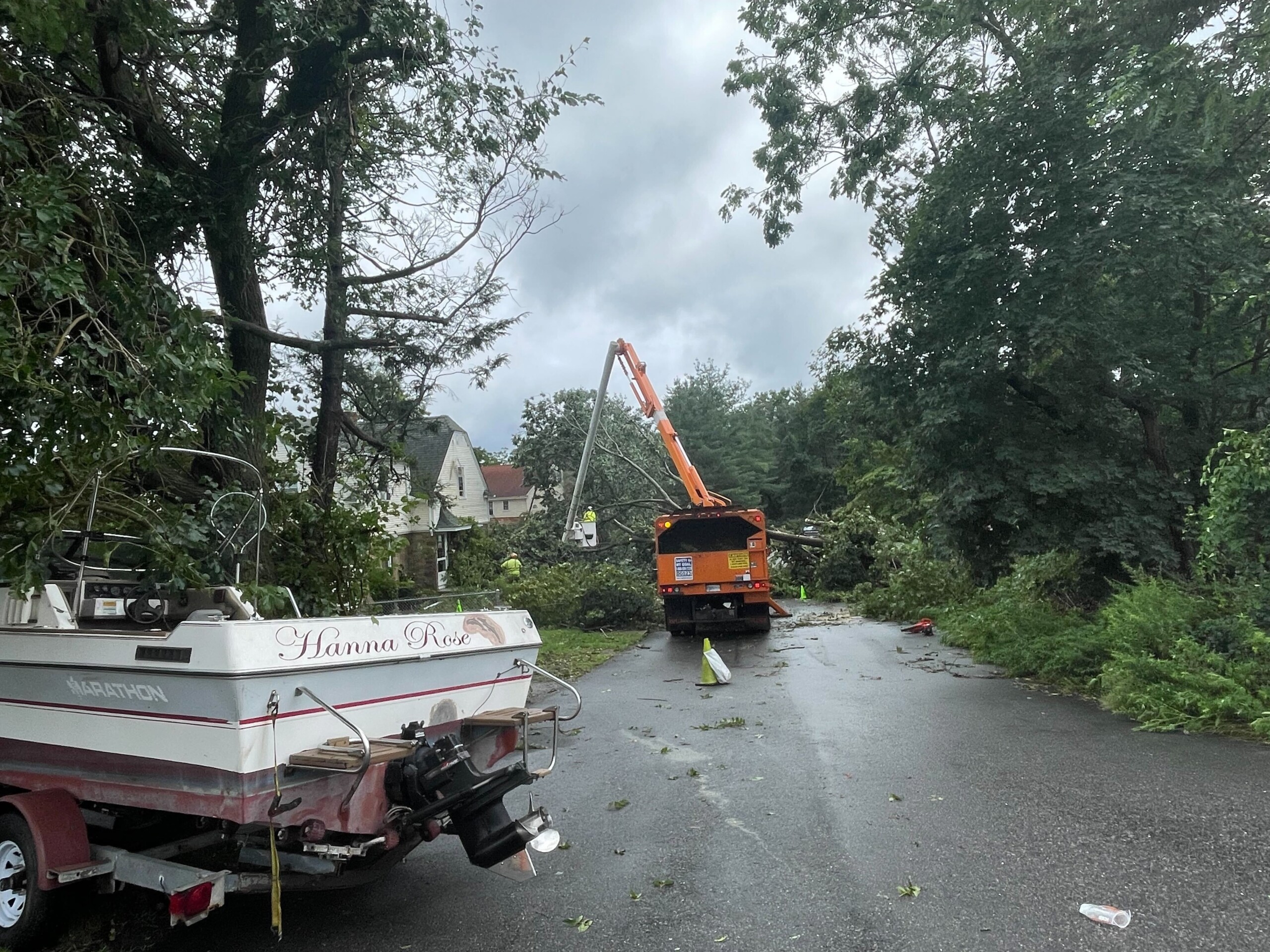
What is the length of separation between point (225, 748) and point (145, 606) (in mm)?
1485

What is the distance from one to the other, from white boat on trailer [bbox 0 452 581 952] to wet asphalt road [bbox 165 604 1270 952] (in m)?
0.43

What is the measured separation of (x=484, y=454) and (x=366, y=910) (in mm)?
62613

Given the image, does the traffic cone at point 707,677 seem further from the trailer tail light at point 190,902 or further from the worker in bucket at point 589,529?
the trailer tail light at point 190,902

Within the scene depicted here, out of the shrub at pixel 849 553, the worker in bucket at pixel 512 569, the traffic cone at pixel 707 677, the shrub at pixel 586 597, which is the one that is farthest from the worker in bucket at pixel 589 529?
the shrub at pixel 849 553

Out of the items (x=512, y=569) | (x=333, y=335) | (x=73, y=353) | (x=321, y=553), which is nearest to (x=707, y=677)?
(x=321, y=553)

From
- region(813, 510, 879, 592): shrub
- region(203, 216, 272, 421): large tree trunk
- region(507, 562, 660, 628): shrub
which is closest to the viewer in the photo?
region(203, 216, 272, 421): large tree trunk

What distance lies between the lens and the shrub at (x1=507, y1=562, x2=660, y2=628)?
57.3 ft

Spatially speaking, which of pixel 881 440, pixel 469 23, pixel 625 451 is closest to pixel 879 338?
pixel 881 440

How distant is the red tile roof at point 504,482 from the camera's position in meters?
57.2

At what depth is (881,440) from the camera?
1433 centimetres

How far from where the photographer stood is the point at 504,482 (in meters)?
59.7

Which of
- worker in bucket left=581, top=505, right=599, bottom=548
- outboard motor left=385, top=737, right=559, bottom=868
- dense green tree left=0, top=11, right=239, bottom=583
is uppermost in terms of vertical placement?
dense green tree left=0, top=11, right=239, bottom=583

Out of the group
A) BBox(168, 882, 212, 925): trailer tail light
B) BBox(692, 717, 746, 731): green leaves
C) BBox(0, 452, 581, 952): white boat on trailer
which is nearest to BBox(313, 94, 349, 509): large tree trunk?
BBox(0, 452, 581, 952): white boat on trailer

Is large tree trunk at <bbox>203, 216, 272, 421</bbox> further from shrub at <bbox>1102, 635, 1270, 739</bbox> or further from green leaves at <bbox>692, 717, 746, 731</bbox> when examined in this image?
shrub at <bbox>1102, 635, 1270, 739</bbox>
